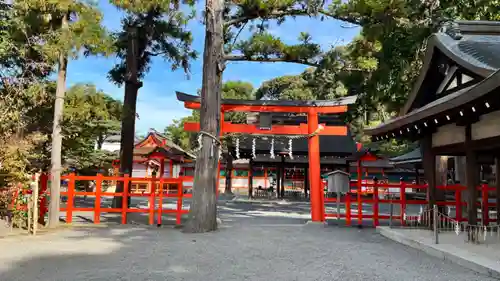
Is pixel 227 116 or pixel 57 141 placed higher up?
pixel 227 116

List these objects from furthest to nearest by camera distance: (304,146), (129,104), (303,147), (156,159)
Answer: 1. (156,159)
2. (304,146)
3. (303,147)
4. (129,104)

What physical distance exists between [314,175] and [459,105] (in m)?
6.13

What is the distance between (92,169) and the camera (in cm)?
2098

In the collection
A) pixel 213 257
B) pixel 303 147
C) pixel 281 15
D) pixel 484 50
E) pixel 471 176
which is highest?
pixel 281 15

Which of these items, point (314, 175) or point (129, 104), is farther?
point (129, 104)

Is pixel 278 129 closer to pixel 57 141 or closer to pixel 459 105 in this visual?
pixel 57 141

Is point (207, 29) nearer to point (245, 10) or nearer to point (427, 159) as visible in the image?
point (245, 10)

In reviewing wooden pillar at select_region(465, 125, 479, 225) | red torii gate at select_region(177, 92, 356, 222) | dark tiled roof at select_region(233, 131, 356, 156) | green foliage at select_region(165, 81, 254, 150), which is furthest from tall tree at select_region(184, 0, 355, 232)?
green foliage at select_region(165, 81, 254, 150)

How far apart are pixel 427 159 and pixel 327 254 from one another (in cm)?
443

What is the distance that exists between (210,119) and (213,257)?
440cm

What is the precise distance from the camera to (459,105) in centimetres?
666

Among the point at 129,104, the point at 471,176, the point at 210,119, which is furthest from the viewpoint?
the point at 129,104

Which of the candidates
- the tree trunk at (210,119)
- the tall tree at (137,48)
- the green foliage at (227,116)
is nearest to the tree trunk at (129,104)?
the tall tree at (137,48)

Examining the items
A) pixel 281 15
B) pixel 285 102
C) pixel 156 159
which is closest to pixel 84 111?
pixel 281 15
